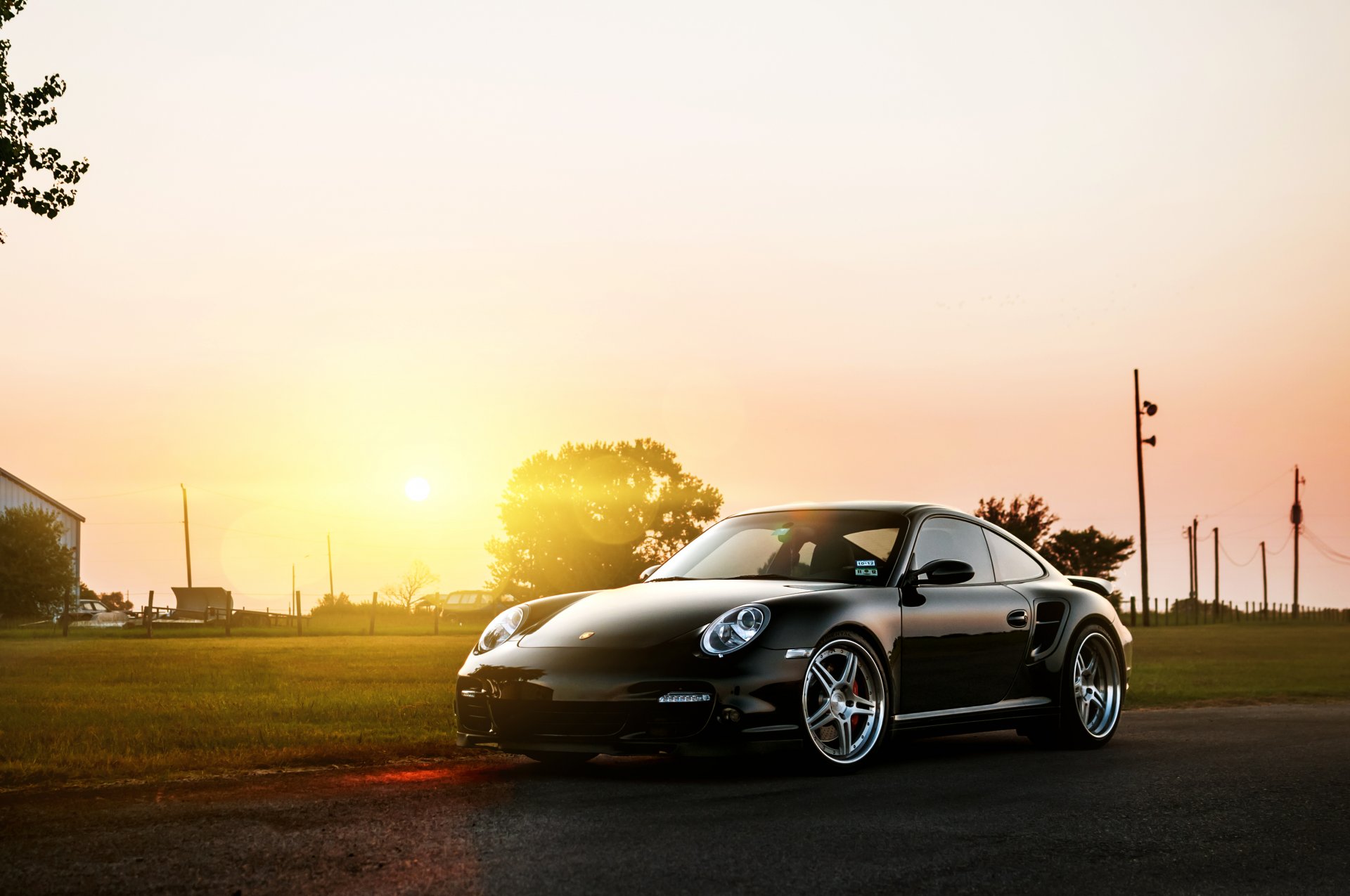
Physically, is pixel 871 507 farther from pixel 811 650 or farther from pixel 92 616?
pixel 92 616

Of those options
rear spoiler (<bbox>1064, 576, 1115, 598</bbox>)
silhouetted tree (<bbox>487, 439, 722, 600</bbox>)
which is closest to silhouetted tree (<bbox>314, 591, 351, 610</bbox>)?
silhouetted tree (<bbox>487, 439, 722, 600</bbox>)

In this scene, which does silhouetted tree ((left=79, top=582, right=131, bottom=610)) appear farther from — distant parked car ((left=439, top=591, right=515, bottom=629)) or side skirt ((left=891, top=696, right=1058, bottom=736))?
side skirt ((left=891, top=696, right=1058, bottom=736))

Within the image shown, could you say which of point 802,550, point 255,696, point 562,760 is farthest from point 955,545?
point 255,696

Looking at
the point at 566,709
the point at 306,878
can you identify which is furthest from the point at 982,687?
the point at 306,878

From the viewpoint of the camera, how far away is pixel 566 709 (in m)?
6.86

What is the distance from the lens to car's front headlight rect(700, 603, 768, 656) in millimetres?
6906

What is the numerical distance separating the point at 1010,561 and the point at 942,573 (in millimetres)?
1354

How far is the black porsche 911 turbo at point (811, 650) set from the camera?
679cm

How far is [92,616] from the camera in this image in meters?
62.7

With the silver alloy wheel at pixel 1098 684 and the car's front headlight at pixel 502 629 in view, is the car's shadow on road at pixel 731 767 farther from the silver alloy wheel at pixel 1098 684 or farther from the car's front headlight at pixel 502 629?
the car's front headlight at pixel 502 629

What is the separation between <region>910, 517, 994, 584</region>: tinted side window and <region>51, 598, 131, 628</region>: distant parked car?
55095 millimetres

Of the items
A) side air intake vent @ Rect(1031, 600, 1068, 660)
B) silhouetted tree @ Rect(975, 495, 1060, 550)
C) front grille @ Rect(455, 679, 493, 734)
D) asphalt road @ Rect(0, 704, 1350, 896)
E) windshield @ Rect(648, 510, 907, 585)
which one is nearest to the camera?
asphalt road @ Rect(0, 704, 1350, 896)

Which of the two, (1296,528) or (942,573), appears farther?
(1296,528)

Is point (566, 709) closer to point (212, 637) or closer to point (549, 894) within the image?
point (549, 894)
